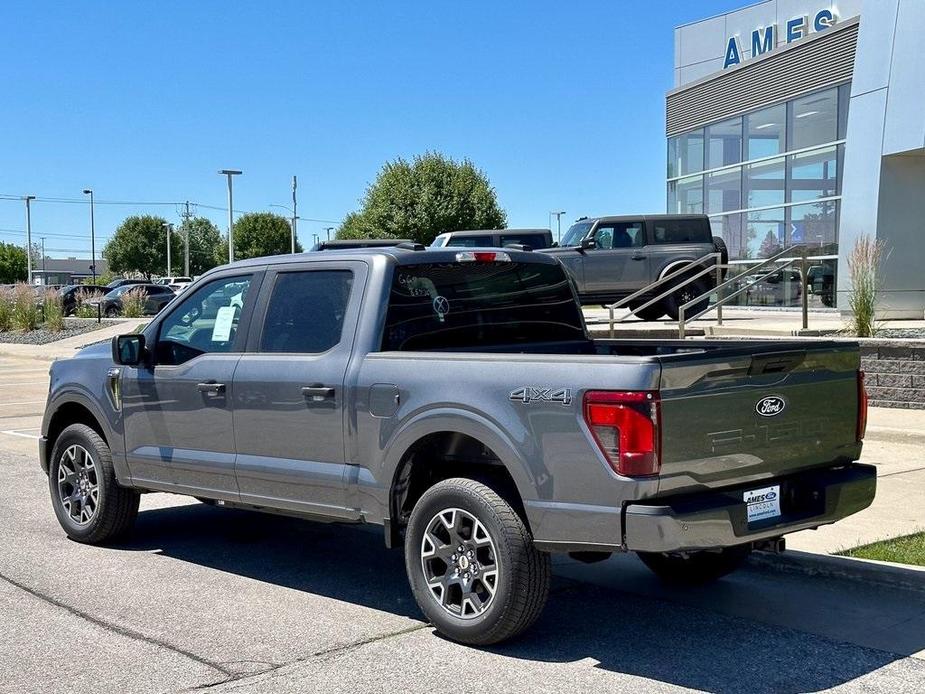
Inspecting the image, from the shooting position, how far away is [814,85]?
26141 millimetres

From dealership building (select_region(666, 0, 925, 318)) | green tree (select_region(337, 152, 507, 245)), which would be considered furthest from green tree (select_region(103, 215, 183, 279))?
dealership building (select_region(666, 0, 925, 318))

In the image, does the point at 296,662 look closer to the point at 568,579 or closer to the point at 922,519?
the point at 568,579

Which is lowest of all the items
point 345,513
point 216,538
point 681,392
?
point 216,538

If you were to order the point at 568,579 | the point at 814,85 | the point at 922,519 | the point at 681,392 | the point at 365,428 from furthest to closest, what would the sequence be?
the point at 814,85 < the point at 922,519 < the point at 568,579 < the point at 365,428 < the point at 681,392

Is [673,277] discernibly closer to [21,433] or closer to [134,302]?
[21,433]

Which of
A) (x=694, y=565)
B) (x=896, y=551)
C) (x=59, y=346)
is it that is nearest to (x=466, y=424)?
(x=694, y=565)

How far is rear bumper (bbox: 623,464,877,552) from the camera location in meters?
4.75

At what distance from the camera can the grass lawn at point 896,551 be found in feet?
21.2

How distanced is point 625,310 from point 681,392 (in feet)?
62.6

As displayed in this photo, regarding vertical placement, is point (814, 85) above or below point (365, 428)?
above

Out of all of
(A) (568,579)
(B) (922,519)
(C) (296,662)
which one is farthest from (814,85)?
(C) (296,662)

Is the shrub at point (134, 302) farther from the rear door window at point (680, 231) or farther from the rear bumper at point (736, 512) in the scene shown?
the rear bumper at point (736, 512)

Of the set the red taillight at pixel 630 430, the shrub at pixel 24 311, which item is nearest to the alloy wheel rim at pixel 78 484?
the red taillight at pixel 630 430

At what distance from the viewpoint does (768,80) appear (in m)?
28.1
